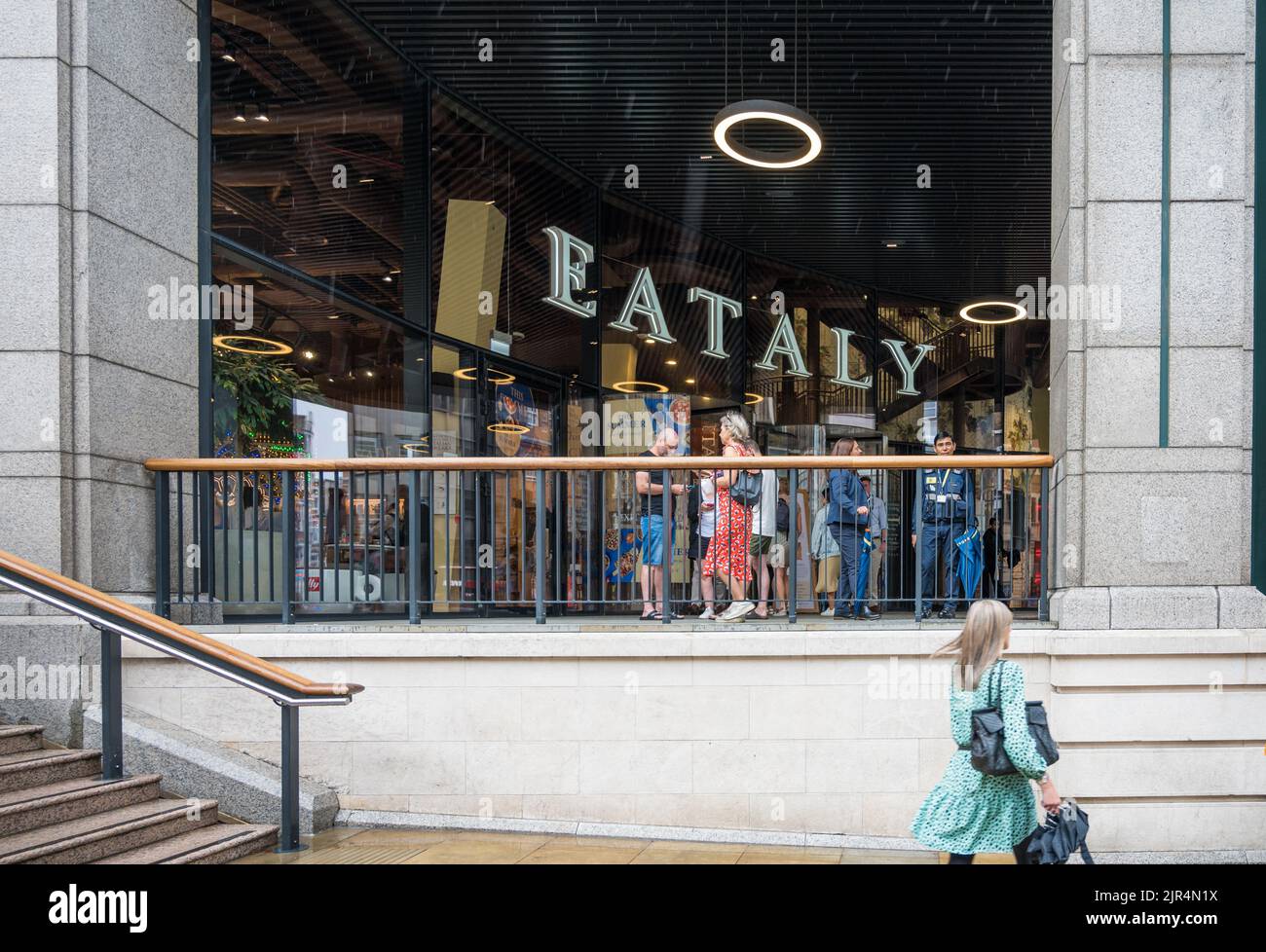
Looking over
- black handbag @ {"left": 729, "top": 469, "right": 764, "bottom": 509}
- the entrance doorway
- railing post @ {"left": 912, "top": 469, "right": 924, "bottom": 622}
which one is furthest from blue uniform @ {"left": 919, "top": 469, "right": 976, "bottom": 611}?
the entrance doorway

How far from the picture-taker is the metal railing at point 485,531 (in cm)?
702

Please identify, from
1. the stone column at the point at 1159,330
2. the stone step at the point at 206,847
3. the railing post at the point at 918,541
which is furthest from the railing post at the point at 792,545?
the stone step at the point at 206,847

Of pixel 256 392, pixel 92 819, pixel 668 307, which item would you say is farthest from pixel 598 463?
pixel 668 307

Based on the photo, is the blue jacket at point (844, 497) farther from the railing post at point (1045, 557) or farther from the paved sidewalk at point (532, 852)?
the paved sidewalk at point (532, 852)

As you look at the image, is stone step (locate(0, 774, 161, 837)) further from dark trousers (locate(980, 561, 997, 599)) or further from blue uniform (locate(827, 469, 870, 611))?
dark trousers (locate(980, 561, 997, 599))

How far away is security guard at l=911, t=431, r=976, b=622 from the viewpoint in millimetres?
7195

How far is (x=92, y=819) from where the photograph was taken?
18.6ft

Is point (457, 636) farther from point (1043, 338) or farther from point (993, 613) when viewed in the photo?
point (1043, 338)

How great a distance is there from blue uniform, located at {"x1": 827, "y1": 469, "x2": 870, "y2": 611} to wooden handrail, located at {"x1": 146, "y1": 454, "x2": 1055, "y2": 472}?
69 centimetres

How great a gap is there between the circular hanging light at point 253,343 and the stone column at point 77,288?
37.5 inches

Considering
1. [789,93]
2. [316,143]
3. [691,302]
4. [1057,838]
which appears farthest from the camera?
[691,302]

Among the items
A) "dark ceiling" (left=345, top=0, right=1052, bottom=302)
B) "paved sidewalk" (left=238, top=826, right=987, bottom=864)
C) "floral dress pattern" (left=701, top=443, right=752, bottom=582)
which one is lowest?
"paved sidewalk" (left=238, top=826, right=987, bottom=864)

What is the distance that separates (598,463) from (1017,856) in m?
3.71

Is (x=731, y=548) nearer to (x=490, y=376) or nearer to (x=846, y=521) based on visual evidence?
(x=846, y=521)
